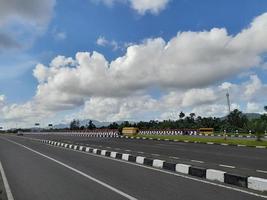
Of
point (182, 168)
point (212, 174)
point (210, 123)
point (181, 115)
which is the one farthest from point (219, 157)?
point (181, 115)

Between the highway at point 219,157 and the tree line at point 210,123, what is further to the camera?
the tree line at point 210,123

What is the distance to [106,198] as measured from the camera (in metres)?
10.2

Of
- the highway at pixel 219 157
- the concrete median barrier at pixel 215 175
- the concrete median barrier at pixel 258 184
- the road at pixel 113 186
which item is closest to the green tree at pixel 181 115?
the highway at pixel 219 157

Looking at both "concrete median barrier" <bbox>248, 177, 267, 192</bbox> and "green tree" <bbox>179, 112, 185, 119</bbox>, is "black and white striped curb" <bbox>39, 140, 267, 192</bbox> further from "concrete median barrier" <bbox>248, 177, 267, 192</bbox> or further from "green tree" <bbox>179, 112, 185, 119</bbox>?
"green tree" <bbox>179, 112, 185, 119</bbox>

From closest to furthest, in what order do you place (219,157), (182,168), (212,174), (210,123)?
(212,174)
(182,168)
(219,157)
(210,123)

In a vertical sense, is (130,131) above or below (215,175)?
above

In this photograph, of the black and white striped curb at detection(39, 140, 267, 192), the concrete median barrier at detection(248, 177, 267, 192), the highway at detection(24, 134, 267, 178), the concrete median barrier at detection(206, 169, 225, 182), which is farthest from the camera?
the highway at detection(24, 134, 267, 178)

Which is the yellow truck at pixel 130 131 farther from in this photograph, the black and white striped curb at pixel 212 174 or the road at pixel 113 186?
the road at pixel 113 186

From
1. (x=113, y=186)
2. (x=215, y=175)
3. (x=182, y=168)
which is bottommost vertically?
(x=113, y=186)

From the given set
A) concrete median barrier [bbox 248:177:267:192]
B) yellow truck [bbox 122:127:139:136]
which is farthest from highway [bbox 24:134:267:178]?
yellow truck [bbox 122:127:139:136]

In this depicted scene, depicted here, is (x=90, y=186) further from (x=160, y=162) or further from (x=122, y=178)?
(x=160, y=162)

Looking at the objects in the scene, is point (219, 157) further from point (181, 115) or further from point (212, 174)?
point (181, 115)

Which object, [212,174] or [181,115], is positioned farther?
[181,115]

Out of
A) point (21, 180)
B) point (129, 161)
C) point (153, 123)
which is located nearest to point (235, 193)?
point (21, 180)
